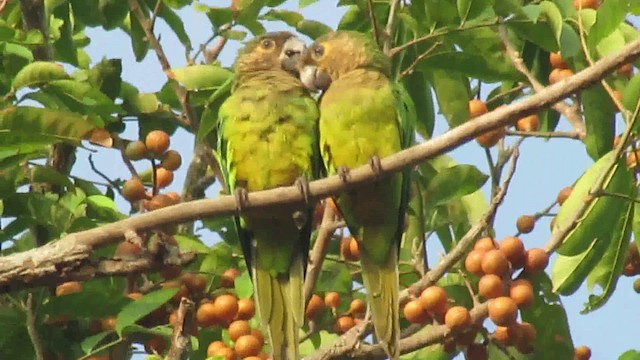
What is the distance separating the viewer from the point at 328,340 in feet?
12.2

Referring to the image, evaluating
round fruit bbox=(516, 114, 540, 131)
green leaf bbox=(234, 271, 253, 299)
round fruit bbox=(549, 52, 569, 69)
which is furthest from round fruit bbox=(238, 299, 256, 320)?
round fruit bbox=(549, 52, 569, 69)

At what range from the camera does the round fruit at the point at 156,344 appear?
338 cm

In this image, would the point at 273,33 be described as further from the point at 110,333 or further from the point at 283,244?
the point at 110,333

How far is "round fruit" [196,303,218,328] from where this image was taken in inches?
133

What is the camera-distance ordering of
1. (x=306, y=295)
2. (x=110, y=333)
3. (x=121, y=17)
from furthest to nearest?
1. (x=121, y=17)
2. (x=306, y=295)
3. (x=110, y=333)

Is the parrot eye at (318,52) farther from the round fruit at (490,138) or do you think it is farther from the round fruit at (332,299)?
the round fruit at (332,299)

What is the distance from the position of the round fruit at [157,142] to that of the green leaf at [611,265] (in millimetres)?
1483

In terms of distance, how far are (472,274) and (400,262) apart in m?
0.31

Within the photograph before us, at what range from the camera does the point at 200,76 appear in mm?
3584

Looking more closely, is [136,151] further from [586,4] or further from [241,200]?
[586,4]

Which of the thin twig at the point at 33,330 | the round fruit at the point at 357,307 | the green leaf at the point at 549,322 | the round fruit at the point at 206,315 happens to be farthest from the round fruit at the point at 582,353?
the thin twig at the point at 33,330

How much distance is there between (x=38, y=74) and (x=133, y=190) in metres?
0.54

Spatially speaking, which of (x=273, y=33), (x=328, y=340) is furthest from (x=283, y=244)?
(x=273, y=33)

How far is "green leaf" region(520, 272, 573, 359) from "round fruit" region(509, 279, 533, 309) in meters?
0.10
